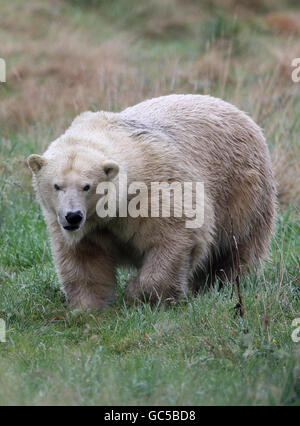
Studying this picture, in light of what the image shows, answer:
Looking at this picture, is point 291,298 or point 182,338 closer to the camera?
point 182,338

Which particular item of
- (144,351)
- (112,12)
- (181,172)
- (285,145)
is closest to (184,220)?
(181,172)

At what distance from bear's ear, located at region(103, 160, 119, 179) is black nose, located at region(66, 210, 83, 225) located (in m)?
0.41

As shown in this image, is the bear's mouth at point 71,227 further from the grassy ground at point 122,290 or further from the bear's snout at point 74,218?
the grassy ground at point 122,290

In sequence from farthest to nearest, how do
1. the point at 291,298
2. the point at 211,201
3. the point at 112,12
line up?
the point at 112,12
the point at 211,201
the point at 291,298

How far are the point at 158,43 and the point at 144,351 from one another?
11.7 metres

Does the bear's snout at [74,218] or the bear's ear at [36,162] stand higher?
the bear's ear at [36,162]

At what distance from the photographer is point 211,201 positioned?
241 inches

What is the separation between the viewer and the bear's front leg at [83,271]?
5.84 metres

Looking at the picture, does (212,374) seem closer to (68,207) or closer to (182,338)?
(182,338)

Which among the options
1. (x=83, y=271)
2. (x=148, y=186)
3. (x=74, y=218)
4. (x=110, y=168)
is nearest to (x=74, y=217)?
(x=74, y=218)

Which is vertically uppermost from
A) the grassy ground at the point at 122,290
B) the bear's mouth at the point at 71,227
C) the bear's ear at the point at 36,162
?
the bear's ear at the point at 36,162

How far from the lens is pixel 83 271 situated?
5883mm

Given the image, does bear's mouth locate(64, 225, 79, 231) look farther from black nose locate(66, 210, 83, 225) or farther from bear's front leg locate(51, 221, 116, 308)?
bear's front leg locate(51, 221, 116, 308)

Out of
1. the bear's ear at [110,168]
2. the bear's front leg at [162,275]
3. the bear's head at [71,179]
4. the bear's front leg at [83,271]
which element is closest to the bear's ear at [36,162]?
the bear's head at [71,179]
